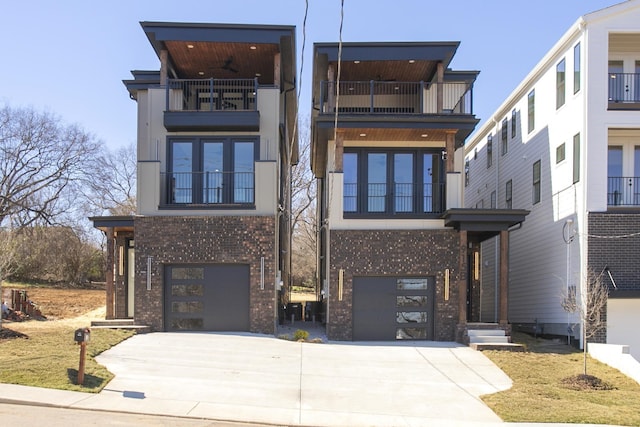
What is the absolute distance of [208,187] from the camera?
19172 mm

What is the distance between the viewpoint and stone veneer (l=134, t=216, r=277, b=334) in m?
18.3

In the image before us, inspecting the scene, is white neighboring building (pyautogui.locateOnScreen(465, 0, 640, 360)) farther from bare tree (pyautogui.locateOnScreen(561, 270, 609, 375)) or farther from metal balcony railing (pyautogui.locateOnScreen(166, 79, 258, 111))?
metal balcony railing (pyautogui.locateOnScreen(166, 79, 258, 111))

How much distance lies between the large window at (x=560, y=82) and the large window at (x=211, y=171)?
9685mm

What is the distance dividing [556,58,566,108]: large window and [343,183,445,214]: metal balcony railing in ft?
14.8

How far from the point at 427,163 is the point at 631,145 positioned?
6.25 metres

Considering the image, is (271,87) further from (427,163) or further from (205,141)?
(427,163)

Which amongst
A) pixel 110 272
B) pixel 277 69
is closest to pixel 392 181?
pixel 277 69

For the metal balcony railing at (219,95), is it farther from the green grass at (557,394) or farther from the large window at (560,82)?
the green grass at (557,394)

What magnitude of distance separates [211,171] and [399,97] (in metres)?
7.34

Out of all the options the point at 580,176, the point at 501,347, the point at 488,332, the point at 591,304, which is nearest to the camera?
the point at 591,304

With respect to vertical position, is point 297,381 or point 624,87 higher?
point 624,87

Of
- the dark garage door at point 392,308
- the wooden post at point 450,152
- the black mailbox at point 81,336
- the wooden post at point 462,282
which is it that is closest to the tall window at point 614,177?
the wooden post at point 462,282

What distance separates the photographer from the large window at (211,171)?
19.1 metres

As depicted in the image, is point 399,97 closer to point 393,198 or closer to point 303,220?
point 393,198
